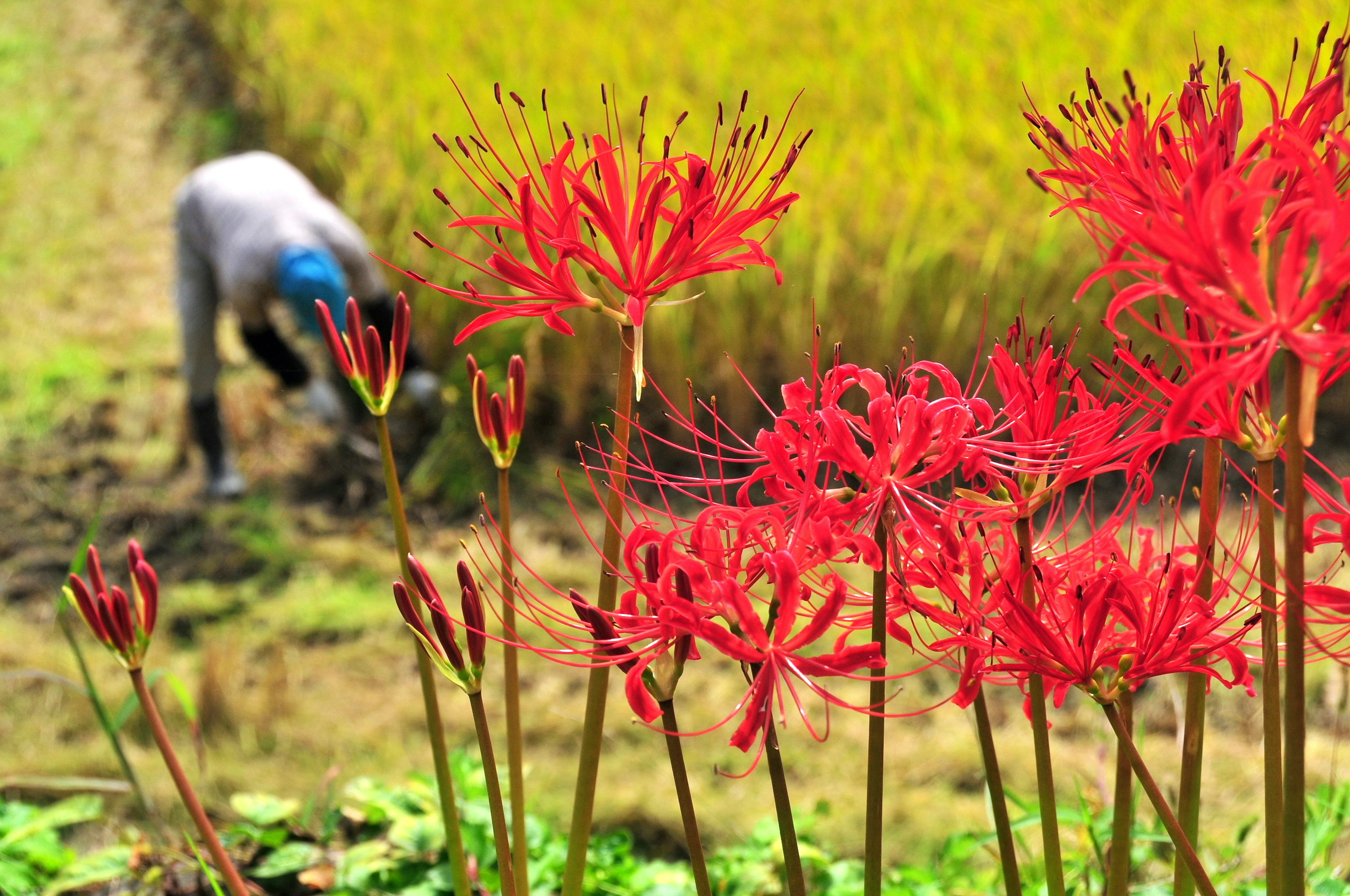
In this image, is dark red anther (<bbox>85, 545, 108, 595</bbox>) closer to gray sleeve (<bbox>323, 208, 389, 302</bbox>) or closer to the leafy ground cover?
the leafy ground cover

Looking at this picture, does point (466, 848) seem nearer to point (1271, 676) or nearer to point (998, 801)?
point (998, 801)

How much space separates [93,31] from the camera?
610cm

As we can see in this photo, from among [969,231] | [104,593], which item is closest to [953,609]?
[104,593]

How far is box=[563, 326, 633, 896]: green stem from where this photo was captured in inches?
26.0

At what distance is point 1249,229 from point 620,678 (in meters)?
1.89

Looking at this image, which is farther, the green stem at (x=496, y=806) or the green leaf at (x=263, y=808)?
the green leaf at (x=263, y=808)

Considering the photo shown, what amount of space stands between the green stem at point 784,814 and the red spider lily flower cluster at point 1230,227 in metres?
0.24

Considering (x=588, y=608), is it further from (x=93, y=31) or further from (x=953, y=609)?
(x=93, y=31)

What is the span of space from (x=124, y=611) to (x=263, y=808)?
0.64 metres

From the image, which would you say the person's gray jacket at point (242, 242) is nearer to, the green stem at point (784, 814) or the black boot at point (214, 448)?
the black boot at point (214, 448)

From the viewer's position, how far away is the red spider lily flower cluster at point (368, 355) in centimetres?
77

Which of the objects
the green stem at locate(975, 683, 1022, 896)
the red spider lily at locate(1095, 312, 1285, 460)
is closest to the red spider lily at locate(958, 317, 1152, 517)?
the red spider lily at locate(1095, 312, 1285, 460)

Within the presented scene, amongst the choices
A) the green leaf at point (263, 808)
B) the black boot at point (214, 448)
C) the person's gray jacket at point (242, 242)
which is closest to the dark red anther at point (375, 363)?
the green leaf at point (263, 808)

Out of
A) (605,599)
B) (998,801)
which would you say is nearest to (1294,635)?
(998,801)
